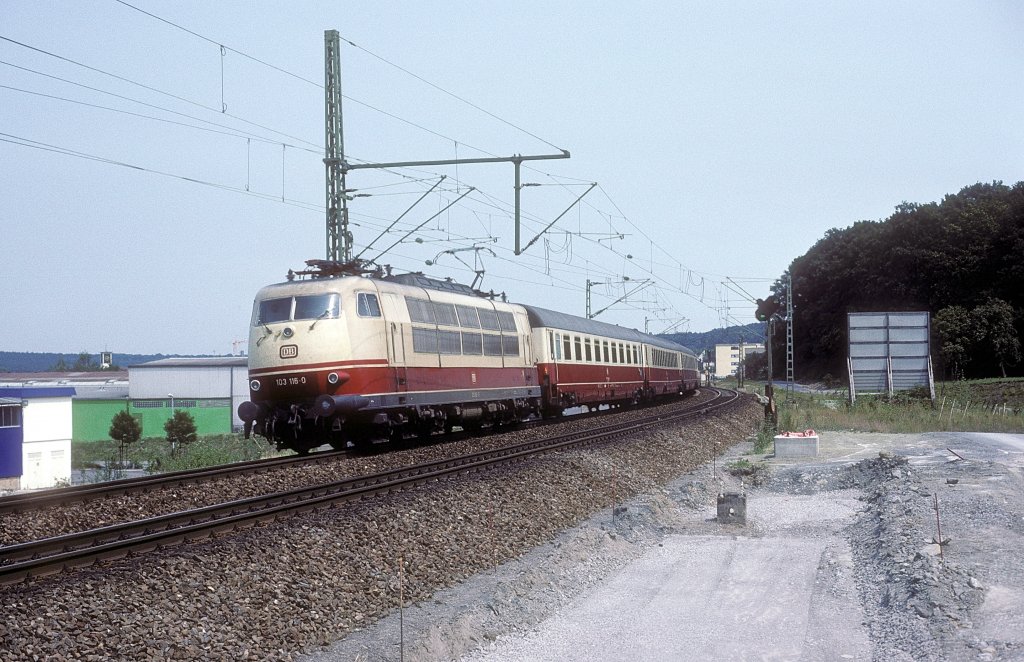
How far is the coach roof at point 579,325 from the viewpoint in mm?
30980

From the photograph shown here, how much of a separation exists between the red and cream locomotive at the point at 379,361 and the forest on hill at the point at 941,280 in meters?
46.6

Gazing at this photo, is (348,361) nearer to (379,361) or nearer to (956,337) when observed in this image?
(379,361)

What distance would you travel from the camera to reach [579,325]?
36188 millimetres

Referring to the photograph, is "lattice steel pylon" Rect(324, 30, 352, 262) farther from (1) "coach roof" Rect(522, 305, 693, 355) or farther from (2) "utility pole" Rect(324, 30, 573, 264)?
(1) "coach roof" Rect(522, 305, 693, 355)

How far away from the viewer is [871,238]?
361 feet

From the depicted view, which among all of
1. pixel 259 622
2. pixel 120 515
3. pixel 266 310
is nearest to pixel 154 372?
pixel 266 310

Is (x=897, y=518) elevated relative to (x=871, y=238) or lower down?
lower down

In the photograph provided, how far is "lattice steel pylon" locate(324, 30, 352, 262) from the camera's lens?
23.1m

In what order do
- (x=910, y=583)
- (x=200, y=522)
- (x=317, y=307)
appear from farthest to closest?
(x=317, y=307), (x=200, y=522), (x=910, y=583)

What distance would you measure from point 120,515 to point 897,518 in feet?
38.6

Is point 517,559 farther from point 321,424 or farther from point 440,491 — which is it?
point 321,424

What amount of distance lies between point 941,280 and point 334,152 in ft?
269

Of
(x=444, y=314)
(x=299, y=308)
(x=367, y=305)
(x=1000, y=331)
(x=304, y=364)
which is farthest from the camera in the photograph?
(x=1000, y=331)

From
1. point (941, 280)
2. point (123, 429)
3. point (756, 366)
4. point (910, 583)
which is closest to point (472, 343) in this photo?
point (910, 583)
